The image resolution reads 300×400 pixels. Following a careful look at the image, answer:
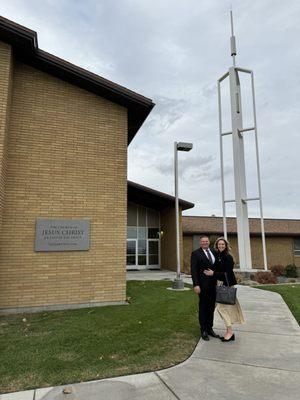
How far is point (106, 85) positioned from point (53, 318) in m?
6.22

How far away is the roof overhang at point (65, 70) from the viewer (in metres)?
8.39

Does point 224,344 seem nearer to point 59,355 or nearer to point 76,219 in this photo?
point 59,355

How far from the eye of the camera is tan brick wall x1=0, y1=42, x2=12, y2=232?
8289 millimetres

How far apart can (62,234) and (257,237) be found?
22401 millimetres

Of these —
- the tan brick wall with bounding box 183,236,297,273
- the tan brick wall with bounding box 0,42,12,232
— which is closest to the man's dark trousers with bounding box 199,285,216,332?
the tan brick wall with bounding box 0,42,12,232

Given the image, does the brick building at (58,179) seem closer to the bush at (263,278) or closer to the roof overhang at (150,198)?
the bush at (263,278)

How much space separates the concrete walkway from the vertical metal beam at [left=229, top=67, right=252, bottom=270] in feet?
38.5

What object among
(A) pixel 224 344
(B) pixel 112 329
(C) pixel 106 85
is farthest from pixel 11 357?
(C) pixel 106 85

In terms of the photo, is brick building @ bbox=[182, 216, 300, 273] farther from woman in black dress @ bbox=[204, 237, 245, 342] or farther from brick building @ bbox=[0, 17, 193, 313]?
woman in black dress @ bbox=[204, 237, 245, 342]

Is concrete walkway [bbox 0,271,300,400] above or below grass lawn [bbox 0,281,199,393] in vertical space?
below

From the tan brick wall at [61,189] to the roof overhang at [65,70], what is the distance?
0.77 ft

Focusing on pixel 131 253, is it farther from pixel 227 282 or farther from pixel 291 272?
pixel 227 282

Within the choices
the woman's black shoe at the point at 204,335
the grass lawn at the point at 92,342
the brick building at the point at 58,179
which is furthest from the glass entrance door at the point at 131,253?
the woman's black shoe at the point at 204,335

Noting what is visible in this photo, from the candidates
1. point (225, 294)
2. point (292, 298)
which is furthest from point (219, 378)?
point (292, 298)
